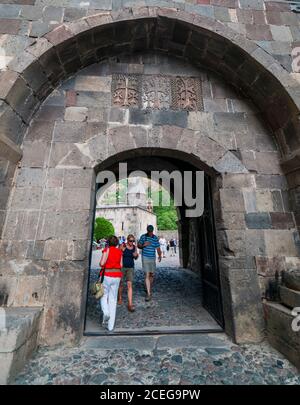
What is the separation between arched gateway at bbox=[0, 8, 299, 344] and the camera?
2758 millimetres

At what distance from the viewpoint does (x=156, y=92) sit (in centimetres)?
356

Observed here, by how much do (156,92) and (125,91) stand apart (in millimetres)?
520

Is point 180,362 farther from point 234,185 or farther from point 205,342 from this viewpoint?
point 234,185

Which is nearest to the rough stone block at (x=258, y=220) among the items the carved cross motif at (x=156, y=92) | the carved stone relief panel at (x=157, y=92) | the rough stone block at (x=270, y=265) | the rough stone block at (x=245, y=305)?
the rough stone block at (x=270, y=265)

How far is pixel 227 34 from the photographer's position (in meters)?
3.20

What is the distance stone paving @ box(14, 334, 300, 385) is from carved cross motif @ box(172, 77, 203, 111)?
3456 mm

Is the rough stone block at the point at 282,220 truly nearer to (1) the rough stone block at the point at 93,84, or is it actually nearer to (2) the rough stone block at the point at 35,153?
(1) the rough stone block at the point at 93,84

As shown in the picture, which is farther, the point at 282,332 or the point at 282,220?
the point at 282,220

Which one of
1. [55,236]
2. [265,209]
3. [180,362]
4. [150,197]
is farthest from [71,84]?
[150,197]

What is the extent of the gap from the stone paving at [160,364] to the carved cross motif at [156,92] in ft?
11.4

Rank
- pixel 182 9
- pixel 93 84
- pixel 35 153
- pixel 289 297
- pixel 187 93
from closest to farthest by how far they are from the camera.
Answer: pixel 289 297, pixel 35 153, pixel 182 9, pixel 93 84, pixel 187 93

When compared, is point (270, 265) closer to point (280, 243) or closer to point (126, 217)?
point (280, 243)

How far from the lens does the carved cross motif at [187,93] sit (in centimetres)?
352

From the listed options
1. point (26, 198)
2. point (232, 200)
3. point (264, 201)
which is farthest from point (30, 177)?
point (264, 201)
